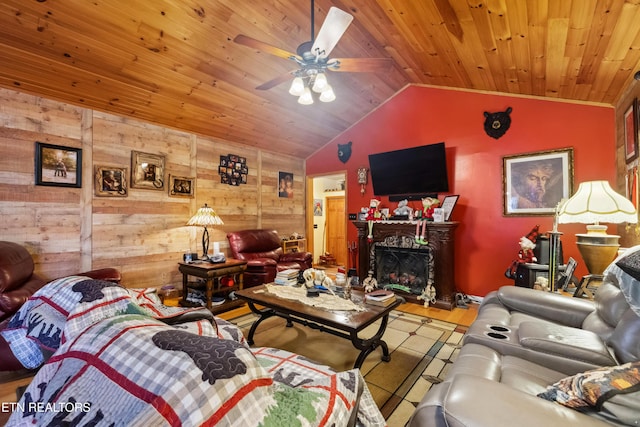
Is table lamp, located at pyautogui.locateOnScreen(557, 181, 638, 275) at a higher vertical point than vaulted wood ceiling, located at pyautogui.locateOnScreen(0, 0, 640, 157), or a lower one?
lower

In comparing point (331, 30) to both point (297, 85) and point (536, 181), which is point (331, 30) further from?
point (536, 181)

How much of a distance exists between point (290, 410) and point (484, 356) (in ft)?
4.17

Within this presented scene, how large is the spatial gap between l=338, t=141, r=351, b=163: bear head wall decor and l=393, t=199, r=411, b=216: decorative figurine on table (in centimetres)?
148

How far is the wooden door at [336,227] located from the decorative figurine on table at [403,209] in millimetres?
2972

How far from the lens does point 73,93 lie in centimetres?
297

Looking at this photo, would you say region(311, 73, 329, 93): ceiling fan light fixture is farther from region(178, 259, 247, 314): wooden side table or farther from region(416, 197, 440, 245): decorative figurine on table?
region(178, 259, 247, 314): wooden side table

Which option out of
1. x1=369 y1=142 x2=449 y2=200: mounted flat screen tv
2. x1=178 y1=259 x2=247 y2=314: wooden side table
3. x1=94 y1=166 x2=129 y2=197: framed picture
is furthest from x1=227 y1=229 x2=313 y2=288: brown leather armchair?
x1=369 y1=142 x2=449 y2=200: mounted flat screen tv

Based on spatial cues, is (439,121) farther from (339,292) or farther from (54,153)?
(54,153)

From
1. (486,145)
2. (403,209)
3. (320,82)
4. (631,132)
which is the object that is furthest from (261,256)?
(631,132)

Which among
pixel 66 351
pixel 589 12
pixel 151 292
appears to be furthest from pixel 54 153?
pixel 589 12

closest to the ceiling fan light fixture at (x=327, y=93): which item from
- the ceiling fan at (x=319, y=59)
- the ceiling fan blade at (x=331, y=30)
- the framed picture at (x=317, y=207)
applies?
the ceiling fan at (x=319, y=59)

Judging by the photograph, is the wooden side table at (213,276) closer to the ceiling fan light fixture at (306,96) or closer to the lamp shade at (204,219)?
the lamp shade at (204,219)

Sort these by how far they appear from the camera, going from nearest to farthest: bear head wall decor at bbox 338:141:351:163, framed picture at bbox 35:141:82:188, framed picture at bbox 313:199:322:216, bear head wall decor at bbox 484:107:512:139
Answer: framed picture at bbox 35:141:82:188, bear head wall decor at bbox 484:107:512:139, bear head wall decor at bbox 338:141:351:163, framed picture at bbox 313:199:322:216

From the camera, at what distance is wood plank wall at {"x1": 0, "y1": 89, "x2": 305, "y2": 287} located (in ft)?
9.28
